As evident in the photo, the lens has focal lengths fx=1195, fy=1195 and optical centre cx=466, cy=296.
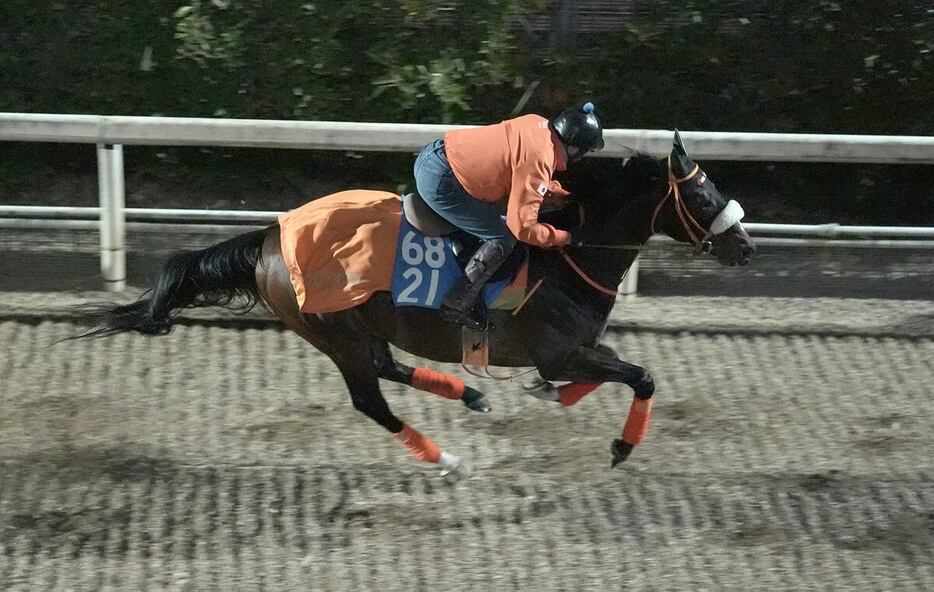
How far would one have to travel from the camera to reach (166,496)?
503 centimetres

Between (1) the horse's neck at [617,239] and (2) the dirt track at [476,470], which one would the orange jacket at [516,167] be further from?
(2) the dirt track at [476,470]

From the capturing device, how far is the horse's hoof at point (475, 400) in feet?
18.4

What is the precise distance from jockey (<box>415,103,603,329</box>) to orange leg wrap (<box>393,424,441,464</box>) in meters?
0.59

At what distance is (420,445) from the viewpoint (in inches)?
203

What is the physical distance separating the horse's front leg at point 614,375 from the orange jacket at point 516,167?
55 cm

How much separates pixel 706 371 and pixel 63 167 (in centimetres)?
490

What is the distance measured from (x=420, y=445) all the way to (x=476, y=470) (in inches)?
13.7

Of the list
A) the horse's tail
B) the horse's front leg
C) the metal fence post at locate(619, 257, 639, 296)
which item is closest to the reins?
the horse's front leg

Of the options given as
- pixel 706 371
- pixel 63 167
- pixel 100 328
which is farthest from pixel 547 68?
pixel 100 328

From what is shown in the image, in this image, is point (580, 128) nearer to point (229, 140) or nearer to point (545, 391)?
point (545, 391)

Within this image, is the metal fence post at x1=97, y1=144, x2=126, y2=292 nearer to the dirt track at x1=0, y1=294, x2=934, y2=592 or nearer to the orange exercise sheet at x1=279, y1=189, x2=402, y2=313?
the dirt track at x1=0, y1=294, x2=934, y2=592

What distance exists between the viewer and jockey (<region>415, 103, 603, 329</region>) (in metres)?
4.55

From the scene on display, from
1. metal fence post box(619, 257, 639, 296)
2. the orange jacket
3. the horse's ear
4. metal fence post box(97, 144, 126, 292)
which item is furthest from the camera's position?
metal fence post box(619, 257, 639, 296)

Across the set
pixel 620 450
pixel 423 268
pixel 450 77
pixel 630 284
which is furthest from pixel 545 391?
pixel 450 77
